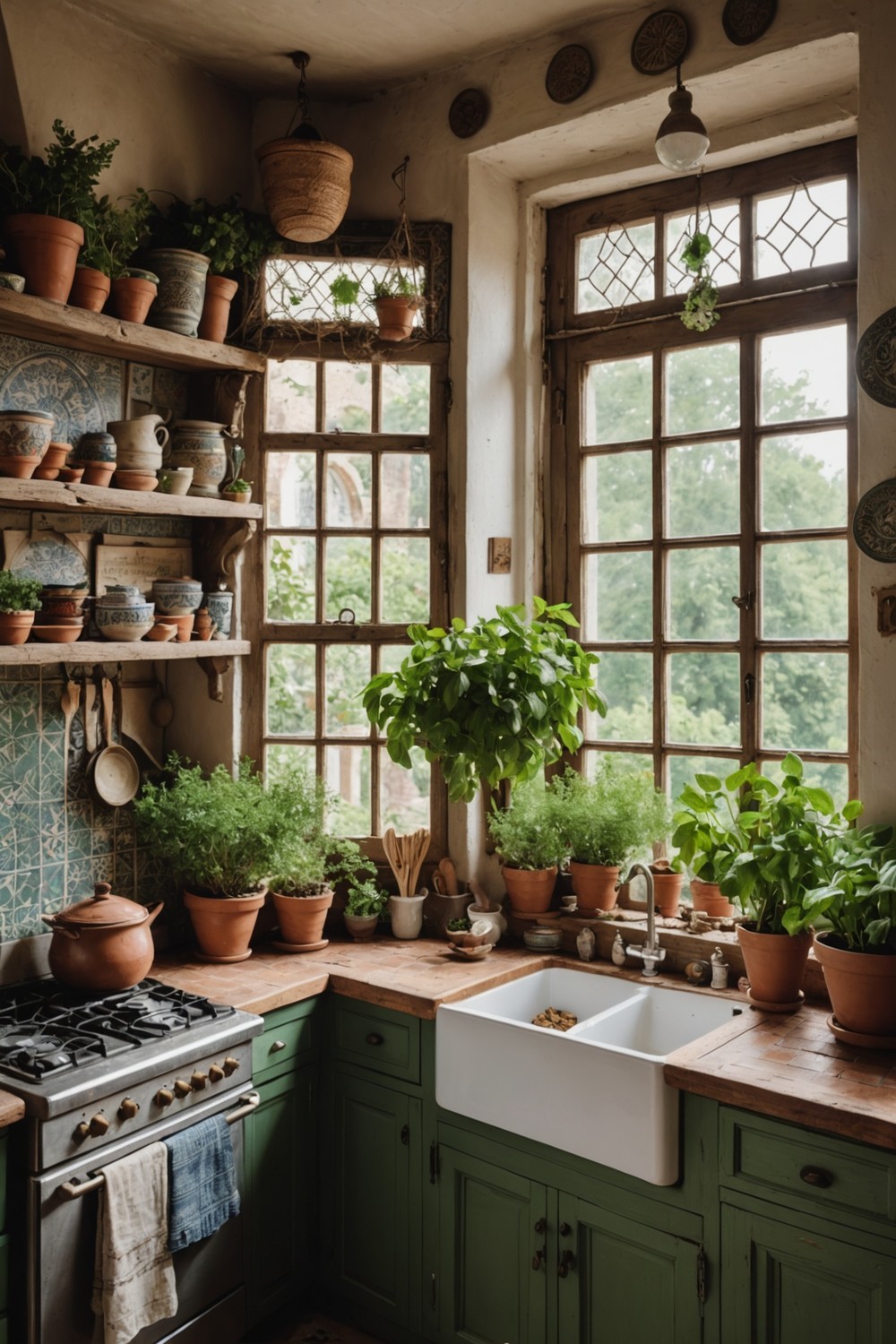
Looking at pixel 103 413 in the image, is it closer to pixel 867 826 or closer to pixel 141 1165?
pixel 141 1165

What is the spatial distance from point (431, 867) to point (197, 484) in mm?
1385

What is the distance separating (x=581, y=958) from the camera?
314 centimetres

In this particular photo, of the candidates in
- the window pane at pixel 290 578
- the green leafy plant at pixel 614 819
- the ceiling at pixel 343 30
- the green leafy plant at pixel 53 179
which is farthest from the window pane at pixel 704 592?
the green leafy plant at pixel 53 179

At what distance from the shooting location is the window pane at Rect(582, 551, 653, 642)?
11.0ft

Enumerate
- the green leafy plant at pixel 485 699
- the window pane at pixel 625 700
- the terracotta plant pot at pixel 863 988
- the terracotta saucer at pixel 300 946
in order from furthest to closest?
the window pane at pixel 625 700 → the terracotta saucer at pixel 300 946 → the green leafy plant at pixel 485 699 → the terracotta plant pot at pixel 863 988

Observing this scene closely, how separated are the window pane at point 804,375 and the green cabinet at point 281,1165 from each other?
2121mm

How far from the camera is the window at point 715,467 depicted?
299cm

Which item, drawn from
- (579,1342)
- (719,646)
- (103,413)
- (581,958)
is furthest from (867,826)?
(103,413)

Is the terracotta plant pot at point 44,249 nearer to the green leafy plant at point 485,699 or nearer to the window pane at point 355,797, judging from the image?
the green leafy plant at point 485,699

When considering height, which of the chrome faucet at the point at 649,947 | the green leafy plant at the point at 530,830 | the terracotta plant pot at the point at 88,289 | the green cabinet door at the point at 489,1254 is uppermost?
the terracotta plant pot at the point at 88,289

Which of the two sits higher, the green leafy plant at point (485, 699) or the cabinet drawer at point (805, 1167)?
the green leafy plant at point (485, 699)

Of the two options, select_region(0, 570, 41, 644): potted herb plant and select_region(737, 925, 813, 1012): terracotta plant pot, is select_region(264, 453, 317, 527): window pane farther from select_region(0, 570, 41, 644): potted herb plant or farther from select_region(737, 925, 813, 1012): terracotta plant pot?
select_region(737, 925, 813, 1012): terracotta plant pot

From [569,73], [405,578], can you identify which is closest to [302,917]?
[405,578]

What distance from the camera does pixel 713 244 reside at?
320 cm
